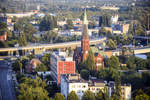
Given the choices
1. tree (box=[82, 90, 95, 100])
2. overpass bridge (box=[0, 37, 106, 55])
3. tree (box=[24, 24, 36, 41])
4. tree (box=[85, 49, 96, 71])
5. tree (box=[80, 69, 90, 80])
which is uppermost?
tree (box=[85, 49, 96, 71])

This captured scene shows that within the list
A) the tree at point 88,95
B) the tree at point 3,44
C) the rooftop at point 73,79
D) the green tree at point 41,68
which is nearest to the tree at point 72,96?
the tree at point 88,95

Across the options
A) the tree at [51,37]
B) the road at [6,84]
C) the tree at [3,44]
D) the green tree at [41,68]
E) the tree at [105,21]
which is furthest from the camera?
the tree at [105,21]

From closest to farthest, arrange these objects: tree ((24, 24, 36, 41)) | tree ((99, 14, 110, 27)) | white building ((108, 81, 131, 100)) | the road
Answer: white building ((108, 81, 131, 100))
the road
tree ((24, 24, 36, 41))
tree ((99, 14, 110, 27))

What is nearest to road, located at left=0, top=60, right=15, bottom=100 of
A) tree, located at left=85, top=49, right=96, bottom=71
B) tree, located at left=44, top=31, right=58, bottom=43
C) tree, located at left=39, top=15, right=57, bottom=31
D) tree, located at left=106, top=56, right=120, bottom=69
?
tree, located at left=85, top=49, right=96, bottom=71

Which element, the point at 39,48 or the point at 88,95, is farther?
the point at 39,48

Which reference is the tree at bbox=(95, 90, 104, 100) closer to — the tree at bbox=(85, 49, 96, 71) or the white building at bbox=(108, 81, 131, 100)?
the white building at bbox=(108, 81, 131, 100)

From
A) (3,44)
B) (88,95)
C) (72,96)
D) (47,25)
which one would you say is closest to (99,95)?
(88,95)

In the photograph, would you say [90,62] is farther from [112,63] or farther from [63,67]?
[63,67]

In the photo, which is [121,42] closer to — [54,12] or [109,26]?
[109,26]

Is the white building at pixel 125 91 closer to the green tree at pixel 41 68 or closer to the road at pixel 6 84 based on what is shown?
the road at pixel 6 84
